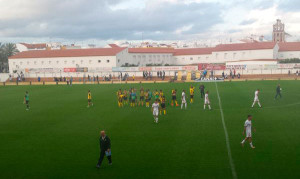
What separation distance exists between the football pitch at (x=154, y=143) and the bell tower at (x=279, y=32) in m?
94.0

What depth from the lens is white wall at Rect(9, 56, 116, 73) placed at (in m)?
71.8

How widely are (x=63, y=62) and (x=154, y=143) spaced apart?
64.7 m

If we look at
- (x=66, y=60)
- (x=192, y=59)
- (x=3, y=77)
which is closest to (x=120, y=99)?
(x=3, y=77)

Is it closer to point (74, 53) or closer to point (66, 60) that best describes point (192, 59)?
point (74, 53)

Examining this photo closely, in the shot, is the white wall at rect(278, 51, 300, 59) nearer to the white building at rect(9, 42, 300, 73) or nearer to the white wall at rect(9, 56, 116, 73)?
the white building at rect(9, 42, 300, 73)

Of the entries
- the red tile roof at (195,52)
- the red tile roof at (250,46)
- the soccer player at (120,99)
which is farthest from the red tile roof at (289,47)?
the soccer player at (120,99)

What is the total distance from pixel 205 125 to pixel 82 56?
5958 centimetres

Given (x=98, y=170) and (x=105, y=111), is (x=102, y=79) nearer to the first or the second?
(x=105, y=111)

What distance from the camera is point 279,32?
111 meters

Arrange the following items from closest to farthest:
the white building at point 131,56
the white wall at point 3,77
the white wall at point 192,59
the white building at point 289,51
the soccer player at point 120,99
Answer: the soccer player at point 120,99
the white wall at point 3,77
the white building at point 131,56
the white building at point 289,51
the white wall at point 192,59

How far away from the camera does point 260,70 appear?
2277 inches

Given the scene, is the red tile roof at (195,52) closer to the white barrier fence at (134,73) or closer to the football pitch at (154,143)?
the white barrier fence at (134,73)

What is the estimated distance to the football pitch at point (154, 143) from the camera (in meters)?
11.6

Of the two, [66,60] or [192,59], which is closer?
[66,60]
